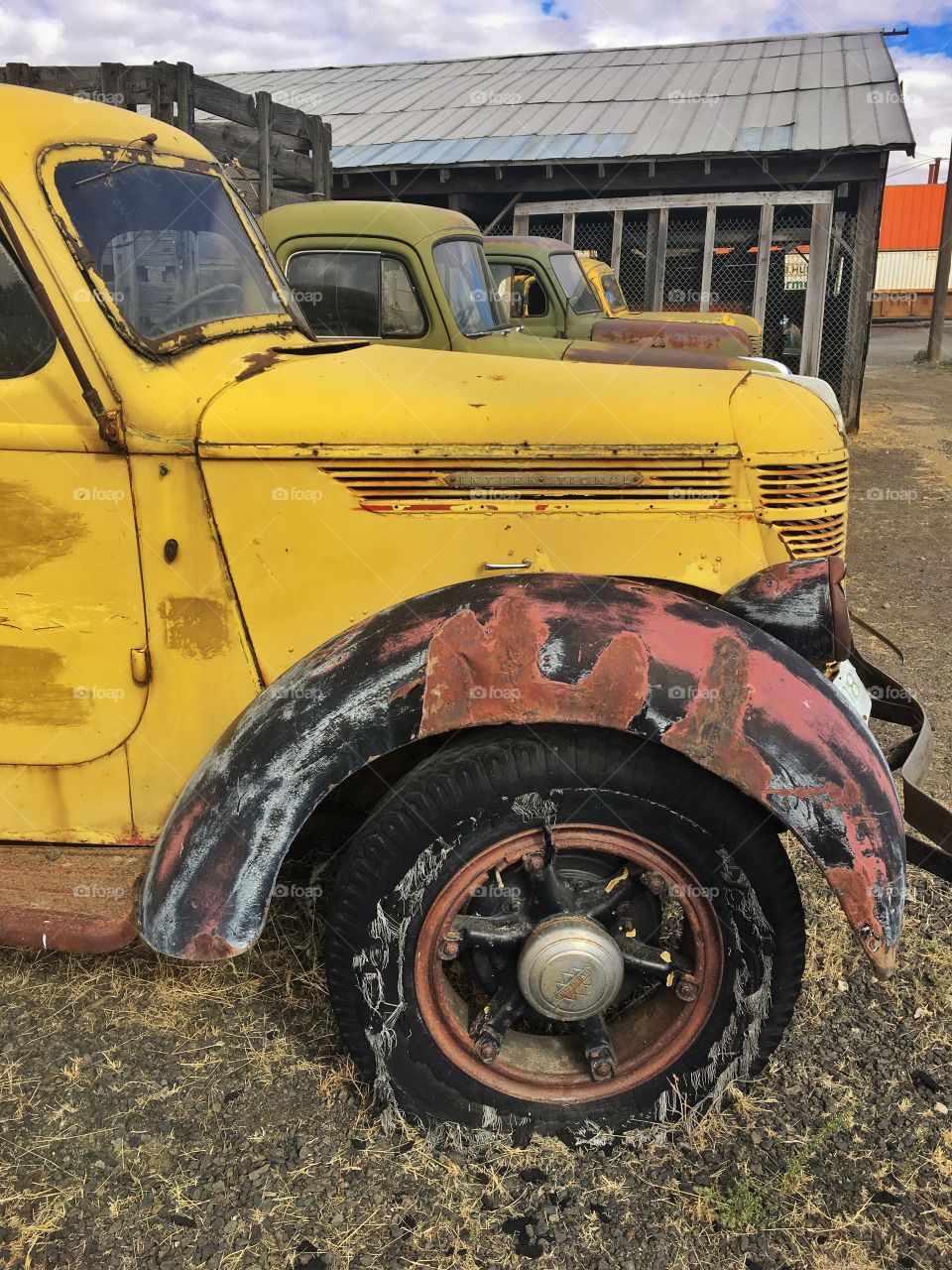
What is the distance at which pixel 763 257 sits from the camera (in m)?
12.4

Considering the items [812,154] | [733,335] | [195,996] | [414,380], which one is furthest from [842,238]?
[195,996]

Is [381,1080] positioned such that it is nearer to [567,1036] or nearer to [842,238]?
[567,1036]

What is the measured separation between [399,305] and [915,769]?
410 cm

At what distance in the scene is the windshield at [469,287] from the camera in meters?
5.67

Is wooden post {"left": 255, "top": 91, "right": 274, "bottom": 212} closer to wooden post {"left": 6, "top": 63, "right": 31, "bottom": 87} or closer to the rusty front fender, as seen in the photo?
wooden post {"left": 6, "top": 63, "right": 31, "bottom": 87}

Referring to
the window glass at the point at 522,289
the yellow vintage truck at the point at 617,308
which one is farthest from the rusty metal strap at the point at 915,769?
the yellow vintage truck at the point at 617,308

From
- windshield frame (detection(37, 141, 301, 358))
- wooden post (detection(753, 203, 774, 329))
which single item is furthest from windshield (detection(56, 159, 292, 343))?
wooden post (detection(753, 203, 774, 329))

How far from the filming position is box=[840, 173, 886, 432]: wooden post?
1211cm

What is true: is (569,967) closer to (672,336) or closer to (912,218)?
(672,336)

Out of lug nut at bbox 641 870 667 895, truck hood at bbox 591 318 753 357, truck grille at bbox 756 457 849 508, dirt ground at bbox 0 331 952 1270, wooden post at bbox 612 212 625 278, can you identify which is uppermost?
wooden post at bbox 612 212 625 278

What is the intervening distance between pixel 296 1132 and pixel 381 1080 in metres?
0.31

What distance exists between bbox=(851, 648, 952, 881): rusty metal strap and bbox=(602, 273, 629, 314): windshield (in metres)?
7.14

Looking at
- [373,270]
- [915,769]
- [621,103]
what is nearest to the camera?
[915,769]

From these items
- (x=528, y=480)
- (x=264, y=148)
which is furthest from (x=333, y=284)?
(x=528, y=480)
